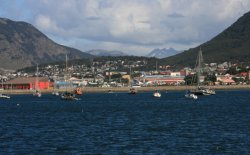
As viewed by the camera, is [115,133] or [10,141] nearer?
[10,141]

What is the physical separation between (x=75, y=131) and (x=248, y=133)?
15.6 m

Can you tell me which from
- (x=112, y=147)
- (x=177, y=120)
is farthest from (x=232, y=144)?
(x=177, y=120)

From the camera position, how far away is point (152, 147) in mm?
48781

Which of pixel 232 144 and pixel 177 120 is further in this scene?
pixel 177 120

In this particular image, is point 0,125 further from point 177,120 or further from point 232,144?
point 232,144

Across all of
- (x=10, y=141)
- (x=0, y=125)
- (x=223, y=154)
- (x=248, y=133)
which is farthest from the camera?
(x=0, y=125)

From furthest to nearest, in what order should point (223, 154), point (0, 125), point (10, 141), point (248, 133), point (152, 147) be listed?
point (0, 125) → point (248, 133) → point (10, 141) → point (152, 147) → point (223, 154)

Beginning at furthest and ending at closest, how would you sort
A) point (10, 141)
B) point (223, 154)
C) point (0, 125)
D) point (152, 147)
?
point (0, 125)
point (10, 141)
point (152, 147)
point (223, 154)

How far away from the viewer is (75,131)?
62.4 metres

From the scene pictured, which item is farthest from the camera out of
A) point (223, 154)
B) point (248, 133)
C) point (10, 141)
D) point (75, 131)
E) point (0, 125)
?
point (0, 125)

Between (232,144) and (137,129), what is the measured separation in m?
15.2

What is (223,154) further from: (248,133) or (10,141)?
(10,141)

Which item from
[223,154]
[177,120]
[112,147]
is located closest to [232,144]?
[223,154]

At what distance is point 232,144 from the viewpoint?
4991cm
